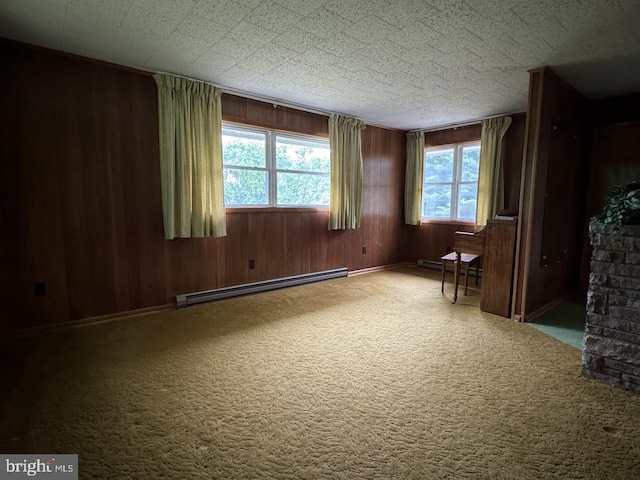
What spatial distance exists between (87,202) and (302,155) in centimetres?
252

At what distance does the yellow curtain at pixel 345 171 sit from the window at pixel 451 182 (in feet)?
4.69

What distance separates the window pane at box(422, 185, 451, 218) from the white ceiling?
1.98m

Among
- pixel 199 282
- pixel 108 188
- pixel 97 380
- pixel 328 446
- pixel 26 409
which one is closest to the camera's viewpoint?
pixel 328 446

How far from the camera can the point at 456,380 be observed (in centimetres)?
202

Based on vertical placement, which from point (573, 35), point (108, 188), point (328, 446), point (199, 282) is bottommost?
point (328, 446)

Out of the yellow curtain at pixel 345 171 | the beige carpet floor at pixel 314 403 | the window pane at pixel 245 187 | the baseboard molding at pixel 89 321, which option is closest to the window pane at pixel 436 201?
the yellow curtain at pixel 345 171

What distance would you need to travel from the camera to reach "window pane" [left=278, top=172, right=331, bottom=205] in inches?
164

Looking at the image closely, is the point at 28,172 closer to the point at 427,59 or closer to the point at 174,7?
the point at 174,7

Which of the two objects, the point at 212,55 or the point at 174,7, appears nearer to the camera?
the point at 174,7

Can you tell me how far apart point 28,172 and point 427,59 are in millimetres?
3418

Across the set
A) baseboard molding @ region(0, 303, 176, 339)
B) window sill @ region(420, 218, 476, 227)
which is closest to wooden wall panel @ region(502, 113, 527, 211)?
window sill @ region(420, 218, 476, 227)

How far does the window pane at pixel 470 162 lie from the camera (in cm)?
490

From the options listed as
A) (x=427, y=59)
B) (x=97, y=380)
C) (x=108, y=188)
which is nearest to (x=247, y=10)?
(x=427, y=59)

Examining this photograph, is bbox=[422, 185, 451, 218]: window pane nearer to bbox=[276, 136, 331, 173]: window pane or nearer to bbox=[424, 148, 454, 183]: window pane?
bbox=[424, 148, 454, 183]: window pane
